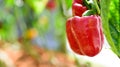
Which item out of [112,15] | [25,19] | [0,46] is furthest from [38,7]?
[112,15]

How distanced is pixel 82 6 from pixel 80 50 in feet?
0.29

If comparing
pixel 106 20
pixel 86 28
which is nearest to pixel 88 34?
pixel 86 28

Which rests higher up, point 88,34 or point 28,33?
point 88,34

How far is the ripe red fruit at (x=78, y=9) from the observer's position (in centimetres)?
71

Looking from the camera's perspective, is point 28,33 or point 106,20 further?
point 28,33

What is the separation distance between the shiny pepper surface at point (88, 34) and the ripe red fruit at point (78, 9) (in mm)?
16

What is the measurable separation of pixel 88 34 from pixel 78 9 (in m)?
0.06

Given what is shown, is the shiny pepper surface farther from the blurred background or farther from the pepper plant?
the blurred background

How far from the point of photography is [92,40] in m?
0.70

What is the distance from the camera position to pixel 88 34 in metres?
0.69

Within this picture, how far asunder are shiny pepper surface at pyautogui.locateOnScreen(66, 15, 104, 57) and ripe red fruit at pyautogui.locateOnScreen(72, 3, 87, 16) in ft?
0.05

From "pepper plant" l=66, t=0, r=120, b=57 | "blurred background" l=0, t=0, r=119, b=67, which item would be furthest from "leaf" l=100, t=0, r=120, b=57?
"blurred background" l=0, t=0, r=119, b=67

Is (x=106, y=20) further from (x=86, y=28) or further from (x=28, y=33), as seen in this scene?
(x=28, y=33)

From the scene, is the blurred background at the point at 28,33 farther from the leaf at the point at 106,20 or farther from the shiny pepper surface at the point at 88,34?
the leaf at the point at 106,20
